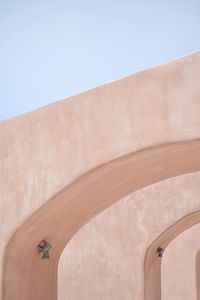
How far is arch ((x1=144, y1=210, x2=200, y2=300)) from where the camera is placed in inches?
386

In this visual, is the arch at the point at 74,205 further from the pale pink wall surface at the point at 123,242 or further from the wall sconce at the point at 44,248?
the pale pink wall surface at the point at 123,242

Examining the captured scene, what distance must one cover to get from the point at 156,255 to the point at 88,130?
16.6 ft

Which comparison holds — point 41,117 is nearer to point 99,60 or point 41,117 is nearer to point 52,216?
point 52,216

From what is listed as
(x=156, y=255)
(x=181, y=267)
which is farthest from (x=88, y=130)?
(x=181, y=267)

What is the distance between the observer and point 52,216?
21.9 feet

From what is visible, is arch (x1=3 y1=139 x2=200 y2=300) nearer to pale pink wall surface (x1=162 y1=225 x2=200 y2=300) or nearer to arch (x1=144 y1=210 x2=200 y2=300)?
arch (x1=144 y1=210 x2=200 y2=300)

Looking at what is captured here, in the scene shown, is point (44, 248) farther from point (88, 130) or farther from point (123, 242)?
point (123, 242)

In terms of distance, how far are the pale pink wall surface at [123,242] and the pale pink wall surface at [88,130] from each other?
3984 millimetres

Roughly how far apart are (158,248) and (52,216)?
4098mm

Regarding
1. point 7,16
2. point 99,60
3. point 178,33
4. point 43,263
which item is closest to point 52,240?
point 43,263

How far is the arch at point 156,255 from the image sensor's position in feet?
32.2

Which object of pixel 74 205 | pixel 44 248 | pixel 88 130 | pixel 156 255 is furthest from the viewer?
pixel 156 255

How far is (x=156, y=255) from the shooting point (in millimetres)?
10320

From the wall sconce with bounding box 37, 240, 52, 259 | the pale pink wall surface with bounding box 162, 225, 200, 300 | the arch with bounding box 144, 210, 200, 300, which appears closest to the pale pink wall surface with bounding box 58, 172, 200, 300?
the arch with bounding box 144, 210, 200, 300
